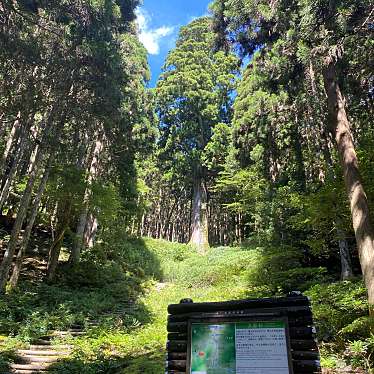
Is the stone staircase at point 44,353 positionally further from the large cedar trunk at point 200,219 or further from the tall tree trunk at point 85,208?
the large cedar trunk at point 200,219

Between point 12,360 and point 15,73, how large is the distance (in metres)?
8.28

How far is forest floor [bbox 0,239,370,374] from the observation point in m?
6.58

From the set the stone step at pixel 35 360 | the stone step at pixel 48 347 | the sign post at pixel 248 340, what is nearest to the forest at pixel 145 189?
the stone step at pixel 35 360

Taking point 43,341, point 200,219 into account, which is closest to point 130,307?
point 43,341

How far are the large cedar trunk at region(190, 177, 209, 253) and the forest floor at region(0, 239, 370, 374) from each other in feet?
13.8

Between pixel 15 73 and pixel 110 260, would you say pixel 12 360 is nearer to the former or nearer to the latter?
pixel 15 73

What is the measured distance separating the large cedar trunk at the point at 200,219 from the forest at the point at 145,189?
22cm

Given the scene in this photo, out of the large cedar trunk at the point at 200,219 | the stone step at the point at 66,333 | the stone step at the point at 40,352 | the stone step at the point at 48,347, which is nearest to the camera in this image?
the stone step at the point at 40,352

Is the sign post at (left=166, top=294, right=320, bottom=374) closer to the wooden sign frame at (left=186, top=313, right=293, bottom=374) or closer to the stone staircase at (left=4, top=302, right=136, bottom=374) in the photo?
the wooden sign frame at (left=186, top=313, right=293, bottom=374)

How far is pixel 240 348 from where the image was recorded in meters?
3.09

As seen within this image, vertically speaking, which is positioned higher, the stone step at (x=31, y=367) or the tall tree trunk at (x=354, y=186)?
the tall tree trunk at (x=354, y=186)

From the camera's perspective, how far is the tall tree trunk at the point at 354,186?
6567 mm

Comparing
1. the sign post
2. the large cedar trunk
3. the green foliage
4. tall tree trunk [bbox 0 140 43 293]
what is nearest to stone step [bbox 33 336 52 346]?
tall tree trunk [bbox 0 140 43 293]

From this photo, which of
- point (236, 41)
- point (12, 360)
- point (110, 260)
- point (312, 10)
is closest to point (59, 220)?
point (110, 260)
